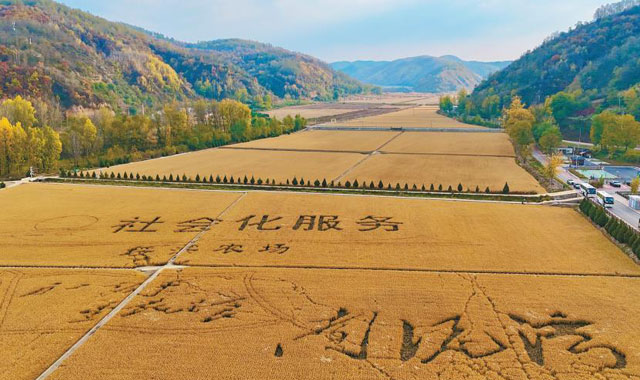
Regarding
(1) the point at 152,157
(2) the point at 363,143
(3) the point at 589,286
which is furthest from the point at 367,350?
(2) the point at 363,143

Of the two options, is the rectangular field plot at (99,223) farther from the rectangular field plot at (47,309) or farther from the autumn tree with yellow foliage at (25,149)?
the autumn tree with yellow foliage at (25,149)

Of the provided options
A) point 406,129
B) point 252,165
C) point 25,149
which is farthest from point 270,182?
point 406,129

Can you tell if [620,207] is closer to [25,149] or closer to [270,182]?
[270,182]

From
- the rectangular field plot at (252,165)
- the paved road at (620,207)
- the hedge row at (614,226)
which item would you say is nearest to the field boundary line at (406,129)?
the rectangular field plot at (252,165)

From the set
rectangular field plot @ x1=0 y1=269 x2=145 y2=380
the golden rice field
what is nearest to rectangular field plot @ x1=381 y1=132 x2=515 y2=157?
the golden rice field

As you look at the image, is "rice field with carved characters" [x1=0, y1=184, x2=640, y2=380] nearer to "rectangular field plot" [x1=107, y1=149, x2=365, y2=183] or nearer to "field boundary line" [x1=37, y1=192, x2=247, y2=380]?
"field boundary line" [x1=37, y1=192, x2=247, y2=380]

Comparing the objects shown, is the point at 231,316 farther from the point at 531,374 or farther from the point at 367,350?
the point at 531,374

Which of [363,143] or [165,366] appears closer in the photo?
[165,366]
